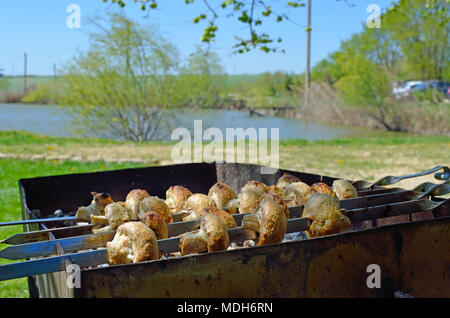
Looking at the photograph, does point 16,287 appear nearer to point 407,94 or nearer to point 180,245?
point 180,245

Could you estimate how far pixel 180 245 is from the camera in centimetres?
170

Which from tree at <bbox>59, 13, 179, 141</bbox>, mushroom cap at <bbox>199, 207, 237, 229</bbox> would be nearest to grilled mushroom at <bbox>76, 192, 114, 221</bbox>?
mushroom cap at <bbox>199, 207, 237, 229</bbox>

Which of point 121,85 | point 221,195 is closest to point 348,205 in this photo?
point 221,195

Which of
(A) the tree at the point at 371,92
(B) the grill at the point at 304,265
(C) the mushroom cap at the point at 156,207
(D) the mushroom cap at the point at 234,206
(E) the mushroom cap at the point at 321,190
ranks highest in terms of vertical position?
(A) the tree at the point at 371,92

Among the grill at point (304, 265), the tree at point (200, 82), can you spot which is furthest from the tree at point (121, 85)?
the grill at point (304, 265)

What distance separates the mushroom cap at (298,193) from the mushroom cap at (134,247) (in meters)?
0.94

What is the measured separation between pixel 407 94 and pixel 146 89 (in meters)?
12.9

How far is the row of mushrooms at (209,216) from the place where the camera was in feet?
5.26

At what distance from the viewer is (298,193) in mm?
2332

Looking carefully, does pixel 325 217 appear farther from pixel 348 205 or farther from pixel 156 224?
pixel 156 224

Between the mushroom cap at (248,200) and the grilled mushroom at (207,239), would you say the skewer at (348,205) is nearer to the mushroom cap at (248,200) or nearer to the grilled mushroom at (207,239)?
the mushroom cap at (248,200)

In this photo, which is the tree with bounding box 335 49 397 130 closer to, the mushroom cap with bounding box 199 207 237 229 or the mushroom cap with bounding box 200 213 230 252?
the mushroom cap with bounding box 199 207 237 229

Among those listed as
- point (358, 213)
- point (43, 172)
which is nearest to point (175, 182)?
point (358, 213)

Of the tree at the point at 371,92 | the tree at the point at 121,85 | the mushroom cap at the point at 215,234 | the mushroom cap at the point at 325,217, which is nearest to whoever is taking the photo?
the mushroom cap at the point at 215,234
